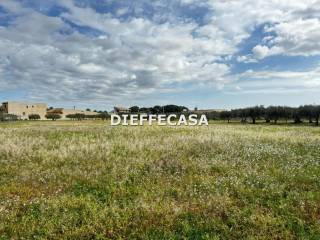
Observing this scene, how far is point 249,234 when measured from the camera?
8.40 meters

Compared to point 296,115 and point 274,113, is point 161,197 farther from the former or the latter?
point 274,113

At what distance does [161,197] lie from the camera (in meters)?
11.3

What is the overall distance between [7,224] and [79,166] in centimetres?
741

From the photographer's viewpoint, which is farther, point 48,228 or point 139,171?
point 139,171

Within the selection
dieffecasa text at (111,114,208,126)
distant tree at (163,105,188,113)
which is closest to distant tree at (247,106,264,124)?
distant tree at (163,105,188,113)

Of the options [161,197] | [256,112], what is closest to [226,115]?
[256,112]

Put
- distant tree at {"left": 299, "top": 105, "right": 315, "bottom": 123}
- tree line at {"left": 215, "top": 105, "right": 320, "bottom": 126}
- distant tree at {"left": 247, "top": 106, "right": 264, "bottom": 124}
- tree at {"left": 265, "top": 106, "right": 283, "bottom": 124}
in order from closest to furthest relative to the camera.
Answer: distant tree at {"left": 299, "top": 105, "right": 315, "bottom": 123} < tree line at {"left": 215, "top": 105, "right": 320, "bottom": 126} < tree at {"left": 265, "top": 106, "right": 283, "bottom": 124} < distant tree at {"left": 247, "top": 106, "right": 264, "bottom": 124}

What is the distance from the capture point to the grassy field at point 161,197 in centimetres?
878

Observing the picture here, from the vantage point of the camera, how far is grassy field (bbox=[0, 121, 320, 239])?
878 centimetres

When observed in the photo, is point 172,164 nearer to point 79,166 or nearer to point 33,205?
point 79,166

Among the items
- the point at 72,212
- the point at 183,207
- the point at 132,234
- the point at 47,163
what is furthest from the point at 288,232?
the point at 47,163

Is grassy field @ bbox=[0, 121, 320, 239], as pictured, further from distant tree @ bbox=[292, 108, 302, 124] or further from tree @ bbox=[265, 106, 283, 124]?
tree @ bbox=[265, 106, 283, 124]

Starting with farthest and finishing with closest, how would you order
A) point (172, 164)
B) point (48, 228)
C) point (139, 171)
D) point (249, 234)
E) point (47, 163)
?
1. point (47, 163)
2. point (172, 164)
3. point (139, 171)
4. point (48, 228)
5. point (249, 234)

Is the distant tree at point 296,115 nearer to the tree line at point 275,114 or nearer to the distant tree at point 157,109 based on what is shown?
the tree line at point 275,114
